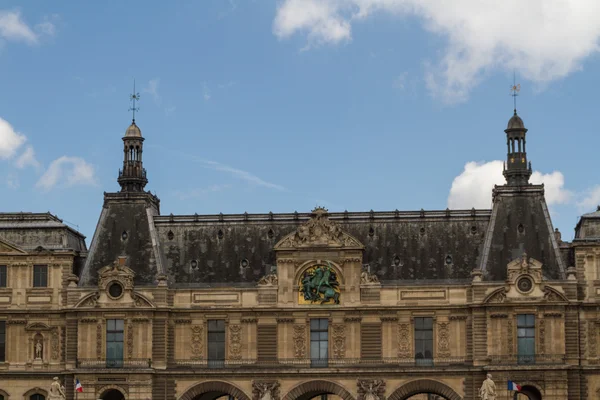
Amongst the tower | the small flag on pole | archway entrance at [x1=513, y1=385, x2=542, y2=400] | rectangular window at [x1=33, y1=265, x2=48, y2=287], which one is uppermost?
the tower

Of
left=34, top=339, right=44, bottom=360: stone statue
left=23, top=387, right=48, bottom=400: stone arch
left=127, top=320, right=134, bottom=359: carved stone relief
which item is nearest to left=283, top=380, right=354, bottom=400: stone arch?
left=127, top=320, right=134, bottom=359: carved stone relief

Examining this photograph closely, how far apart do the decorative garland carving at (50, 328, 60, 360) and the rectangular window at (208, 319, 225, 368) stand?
444 inches

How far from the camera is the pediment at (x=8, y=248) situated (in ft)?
368

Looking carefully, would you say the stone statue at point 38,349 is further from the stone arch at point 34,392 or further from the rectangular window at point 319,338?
the rectangular window at point 319,338

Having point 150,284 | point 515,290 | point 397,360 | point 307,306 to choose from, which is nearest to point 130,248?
point 150,284

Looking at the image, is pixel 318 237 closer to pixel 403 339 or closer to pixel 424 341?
pixel 403 339

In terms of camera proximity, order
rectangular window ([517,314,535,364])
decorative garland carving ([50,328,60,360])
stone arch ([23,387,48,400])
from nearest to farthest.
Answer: rectangular window ([517,314,535,364])
stone arch ([23,387,48,400])
decorative garland carving ([50,328,60,360])

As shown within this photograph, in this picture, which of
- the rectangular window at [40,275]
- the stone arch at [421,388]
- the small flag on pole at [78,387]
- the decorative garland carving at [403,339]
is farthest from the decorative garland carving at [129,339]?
the decorative garland carving at [403,339]

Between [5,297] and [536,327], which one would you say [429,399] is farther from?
[5,297]

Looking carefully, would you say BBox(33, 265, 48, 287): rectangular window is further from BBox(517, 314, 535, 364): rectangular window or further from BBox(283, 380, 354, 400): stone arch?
BBox(517, 314, 535, 364): rectangular window

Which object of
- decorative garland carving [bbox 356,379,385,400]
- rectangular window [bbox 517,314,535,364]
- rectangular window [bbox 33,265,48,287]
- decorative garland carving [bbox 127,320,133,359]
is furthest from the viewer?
rectangular window [bbox 33,265,48,287]

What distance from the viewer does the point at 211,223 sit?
11562 centimetres

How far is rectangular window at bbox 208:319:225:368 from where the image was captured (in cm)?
11056

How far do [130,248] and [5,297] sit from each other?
32.5ft
